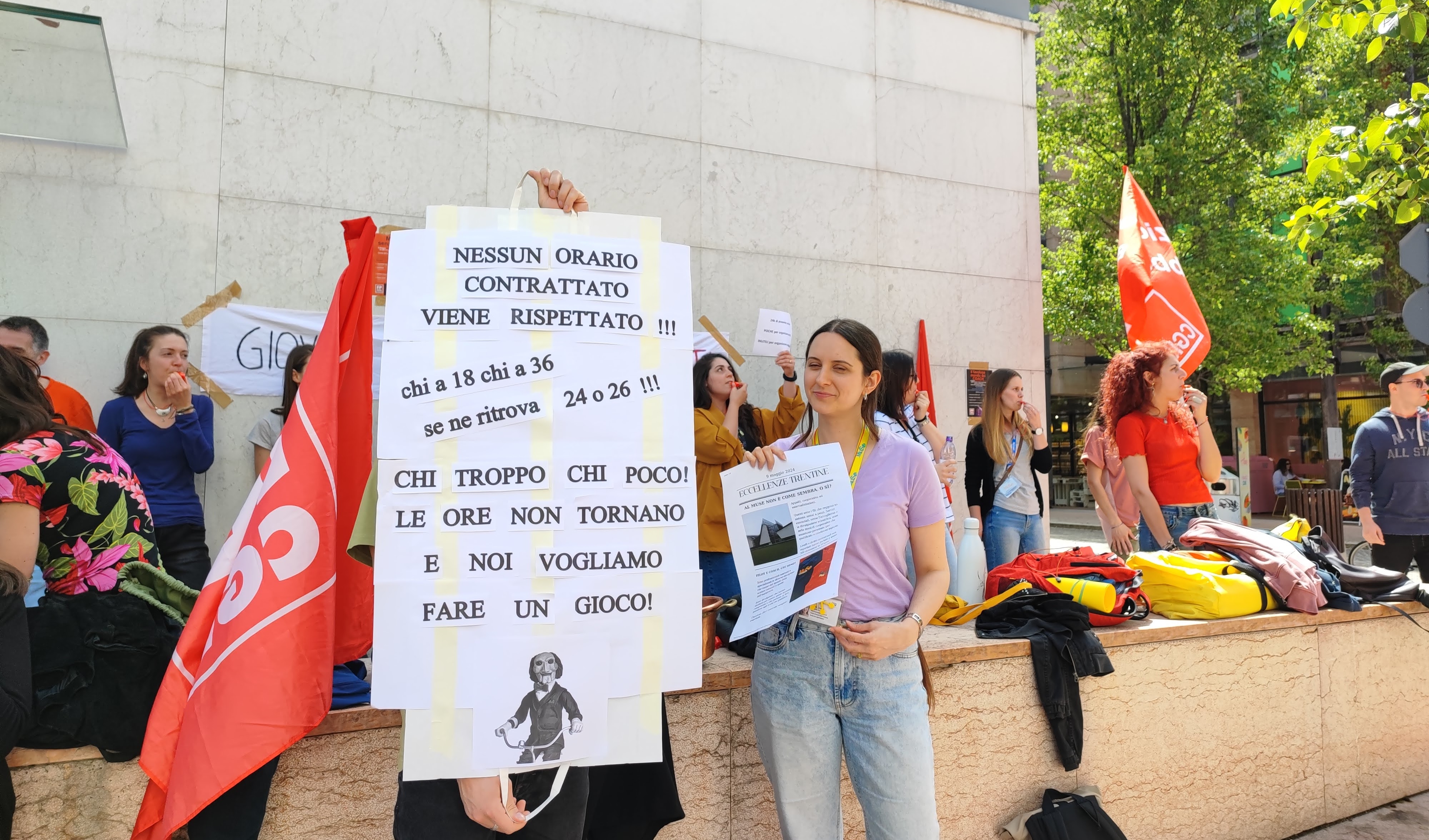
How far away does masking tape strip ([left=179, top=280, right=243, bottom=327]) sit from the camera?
5.68 meters

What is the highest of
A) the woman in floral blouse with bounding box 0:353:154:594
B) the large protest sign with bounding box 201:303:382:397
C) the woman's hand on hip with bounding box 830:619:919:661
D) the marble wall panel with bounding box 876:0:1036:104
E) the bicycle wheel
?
the marble wall panel with bounding box 876:0:1036:104

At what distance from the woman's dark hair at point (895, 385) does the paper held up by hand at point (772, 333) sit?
234cm

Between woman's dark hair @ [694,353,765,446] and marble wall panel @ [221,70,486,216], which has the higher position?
marble wall panel @ [221,70,486,216]

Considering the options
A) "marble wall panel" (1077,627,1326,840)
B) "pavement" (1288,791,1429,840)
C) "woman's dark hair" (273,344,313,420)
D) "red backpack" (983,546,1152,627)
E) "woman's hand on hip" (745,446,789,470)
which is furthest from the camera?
"woman's dark hair" (273,344,313,420)

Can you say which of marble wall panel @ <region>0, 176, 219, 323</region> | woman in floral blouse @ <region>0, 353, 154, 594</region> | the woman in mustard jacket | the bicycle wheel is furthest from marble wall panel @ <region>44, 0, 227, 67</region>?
the bicycle wheel

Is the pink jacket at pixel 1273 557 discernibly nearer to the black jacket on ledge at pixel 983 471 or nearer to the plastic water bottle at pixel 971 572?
the plastic water bottle at pixel 971 572

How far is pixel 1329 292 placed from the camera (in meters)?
18.1

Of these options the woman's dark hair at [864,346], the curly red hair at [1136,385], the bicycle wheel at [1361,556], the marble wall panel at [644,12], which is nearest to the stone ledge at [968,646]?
the woman's dark hair at [864,346]

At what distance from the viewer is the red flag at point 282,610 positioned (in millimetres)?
2139

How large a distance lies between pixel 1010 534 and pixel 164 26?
21.2 ft

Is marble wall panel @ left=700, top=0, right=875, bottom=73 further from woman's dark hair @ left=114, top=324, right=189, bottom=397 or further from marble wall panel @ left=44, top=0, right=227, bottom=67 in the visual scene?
woman's dark hair @ left=114, top=324, right=189, bottom=397

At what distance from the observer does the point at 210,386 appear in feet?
18.9

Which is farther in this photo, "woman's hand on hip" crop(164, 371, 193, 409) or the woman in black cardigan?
the woman in black cardigan

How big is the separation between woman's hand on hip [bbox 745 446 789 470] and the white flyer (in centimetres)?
1
